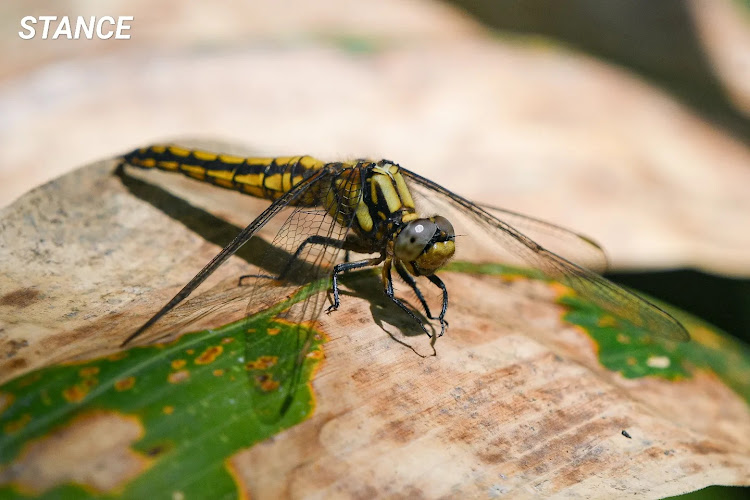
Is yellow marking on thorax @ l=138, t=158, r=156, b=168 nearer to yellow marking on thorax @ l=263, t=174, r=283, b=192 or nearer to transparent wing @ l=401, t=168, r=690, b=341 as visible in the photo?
yellow marking on thorax @ l=263, t=174, r=283, b=192

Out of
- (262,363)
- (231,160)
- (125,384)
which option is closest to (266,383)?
(262,363)

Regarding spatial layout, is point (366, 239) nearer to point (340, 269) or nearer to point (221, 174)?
point (340, 269)

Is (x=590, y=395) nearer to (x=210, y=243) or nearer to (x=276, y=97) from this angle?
(x=210, y=243)

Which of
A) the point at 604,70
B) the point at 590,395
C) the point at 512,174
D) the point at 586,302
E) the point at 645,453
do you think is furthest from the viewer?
the point at 604,70

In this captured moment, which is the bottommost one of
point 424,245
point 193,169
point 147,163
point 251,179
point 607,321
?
point 607,321

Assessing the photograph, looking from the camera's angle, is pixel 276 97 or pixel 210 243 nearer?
pixel 210 243

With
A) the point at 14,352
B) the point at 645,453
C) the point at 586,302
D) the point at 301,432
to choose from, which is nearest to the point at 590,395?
the point at 645,453

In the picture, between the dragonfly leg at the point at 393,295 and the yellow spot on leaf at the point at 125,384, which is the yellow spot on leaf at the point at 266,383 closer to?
the yellow spot on leaf at the point at 125,384

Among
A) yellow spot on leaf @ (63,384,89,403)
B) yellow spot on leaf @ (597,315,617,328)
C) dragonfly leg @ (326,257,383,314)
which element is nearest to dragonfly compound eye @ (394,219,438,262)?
dragonfly leg @ (326,257,383,314)
